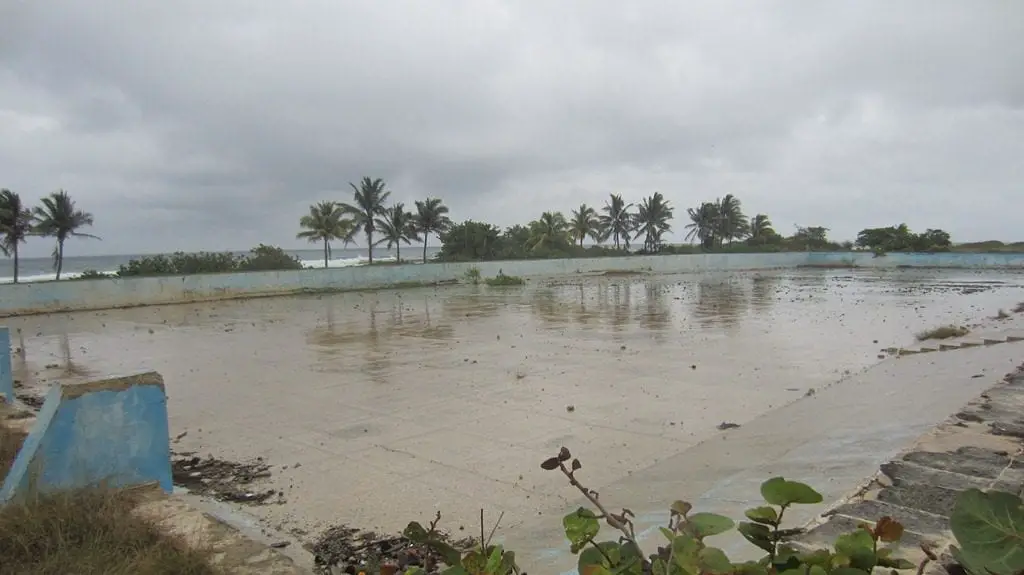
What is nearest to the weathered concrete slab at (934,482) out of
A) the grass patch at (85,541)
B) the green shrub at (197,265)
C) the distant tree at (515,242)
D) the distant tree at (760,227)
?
the grass patch at (85,541)

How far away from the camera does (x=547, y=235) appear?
187 ft

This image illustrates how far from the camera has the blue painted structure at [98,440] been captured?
4.16m

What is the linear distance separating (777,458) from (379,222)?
151ft

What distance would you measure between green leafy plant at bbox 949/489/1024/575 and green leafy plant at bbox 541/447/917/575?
120 millimetres

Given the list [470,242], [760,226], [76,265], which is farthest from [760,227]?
[76,265]

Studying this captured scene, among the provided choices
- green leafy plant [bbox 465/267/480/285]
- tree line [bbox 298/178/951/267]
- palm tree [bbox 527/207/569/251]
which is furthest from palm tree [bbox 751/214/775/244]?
green leafy plant [bbox 465/267/480/285]

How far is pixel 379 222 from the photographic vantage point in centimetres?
4928

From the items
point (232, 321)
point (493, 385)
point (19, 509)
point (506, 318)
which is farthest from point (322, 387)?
point (232, 321)

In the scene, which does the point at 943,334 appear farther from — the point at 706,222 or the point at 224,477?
the point at 706,222

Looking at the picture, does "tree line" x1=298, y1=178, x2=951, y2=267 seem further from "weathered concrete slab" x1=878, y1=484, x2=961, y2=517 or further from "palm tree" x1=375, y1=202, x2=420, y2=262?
"weathered concrete slab" x1=878, y1=484, x2=961, y2=517

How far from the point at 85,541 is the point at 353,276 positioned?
3238cm

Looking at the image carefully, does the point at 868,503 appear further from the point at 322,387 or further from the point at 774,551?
the point at 322,387

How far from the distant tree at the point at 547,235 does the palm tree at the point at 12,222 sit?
34.8 m

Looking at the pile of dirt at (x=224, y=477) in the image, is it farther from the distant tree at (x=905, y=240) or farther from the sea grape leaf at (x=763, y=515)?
the distant tree at (x=905, y=240)
